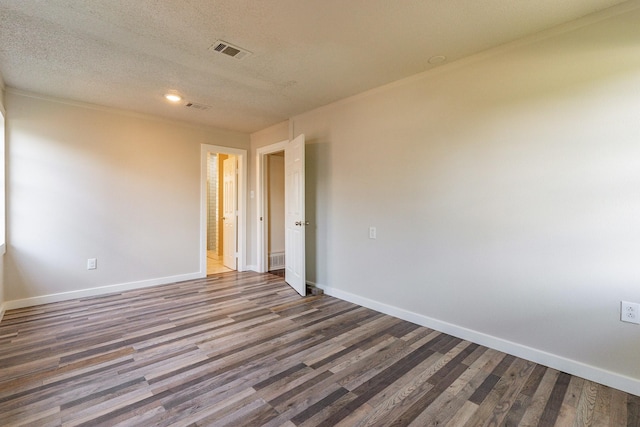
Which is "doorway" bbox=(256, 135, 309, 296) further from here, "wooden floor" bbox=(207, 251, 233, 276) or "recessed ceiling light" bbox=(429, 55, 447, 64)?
"recessed ceiling light" bbox=(429, 55, 447, 64)

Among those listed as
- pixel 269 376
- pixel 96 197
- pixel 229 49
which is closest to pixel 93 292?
pixel 96 197

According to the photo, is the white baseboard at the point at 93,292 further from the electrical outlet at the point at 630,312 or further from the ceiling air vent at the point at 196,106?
the electrical outlet at the point at 630,312

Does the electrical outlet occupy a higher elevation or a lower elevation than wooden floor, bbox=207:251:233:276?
higher

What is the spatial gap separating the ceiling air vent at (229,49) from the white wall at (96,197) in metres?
2.41

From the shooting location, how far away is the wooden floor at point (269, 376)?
1663 millimetres

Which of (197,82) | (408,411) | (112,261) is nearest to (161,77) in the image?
(197,82)

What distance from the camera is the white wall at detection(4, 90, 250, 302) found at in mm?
3363

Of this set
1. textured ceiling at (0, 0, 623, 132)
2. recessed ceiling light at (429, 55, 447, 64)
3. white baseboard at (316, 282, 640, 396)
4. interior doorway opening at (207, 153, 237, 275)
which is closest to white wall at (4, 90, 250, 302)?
textured ceiling at (0, 0, 623, 132)

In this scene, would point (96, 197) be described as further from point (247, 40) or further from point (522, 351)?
point (522, 351)

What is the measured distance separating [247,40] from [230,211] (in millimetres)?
3786

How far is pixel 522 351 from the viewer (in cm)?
231

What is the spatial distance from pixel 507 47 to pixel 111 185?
4729mm

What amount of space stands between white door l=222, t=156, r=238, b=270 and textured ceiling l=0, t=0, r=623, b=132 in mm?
2229

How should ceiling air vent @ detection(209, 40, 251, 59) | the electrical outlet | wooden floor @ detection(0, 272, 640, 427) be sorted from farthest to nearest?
ceiling air vent @ detection(209, 40, 251, 59)
the electrical outlet
wooden floor @ detection(0, 272, 640, 427)
